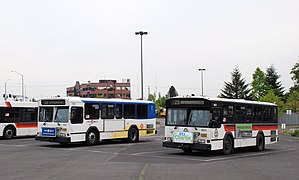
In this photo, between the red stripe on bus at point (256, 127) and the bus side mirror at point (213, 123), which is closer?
the bus side mirror at point (213, 123)

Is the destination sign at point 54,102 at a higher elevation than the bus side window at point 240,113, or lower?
higher

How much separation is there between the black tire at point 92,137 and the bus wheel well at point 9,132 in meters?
8.06

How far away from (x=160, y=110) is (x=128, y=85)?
64493 mm

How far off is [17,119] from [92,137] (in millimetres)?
8345

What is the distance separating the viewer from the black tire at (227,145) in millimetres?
20125

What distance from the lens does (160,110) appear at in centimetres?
9925

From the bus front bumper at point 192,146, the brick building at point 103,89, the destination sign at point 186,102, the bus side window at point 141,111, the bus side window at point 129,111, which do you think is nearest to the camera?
the bus front bumper at point 192,146

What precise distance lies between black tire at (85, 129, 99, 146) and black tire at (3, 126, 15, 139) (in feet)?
26.4

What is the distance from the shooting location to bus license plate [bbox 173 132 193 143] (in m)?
19.0

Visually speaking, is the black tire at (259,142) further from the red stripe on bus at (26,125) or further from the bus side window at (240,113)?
the red stripe on bus at (26,125)

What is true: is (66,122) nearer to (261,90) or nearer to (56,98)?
(56,98)

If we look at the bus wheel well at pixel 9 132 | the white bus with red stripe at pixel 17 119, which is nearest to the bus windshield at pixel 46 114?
the white bus with red stripe at pixel 17 119

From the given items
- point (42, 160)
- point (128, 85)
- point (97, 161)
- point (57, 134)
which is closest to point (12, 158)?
point (42, 160)

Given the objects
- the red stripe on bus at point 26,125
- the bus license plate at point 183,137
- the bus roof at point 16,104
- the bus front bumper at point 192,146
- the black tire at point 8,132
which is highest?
the bus roof at point 16,104
